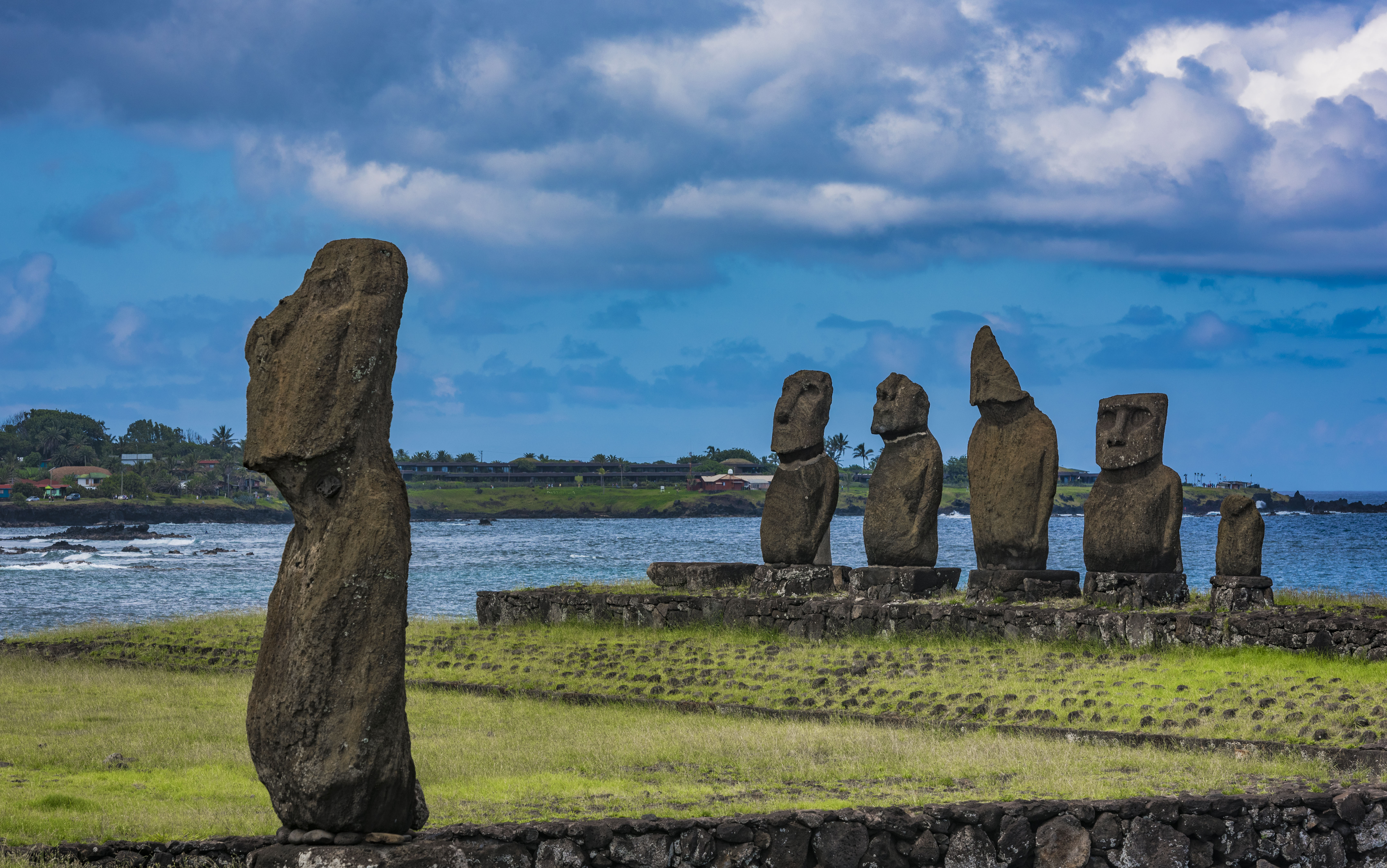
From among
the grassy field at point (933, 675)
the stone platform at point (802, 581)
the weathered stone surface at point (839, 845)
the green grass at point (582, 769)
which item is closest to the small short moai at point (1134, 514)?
the grassy field at point (933, 675)

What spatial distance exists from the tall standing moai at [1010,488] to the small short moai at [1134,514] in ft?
2.32

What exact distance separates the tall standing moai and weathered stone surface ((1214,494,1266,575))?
2075mm

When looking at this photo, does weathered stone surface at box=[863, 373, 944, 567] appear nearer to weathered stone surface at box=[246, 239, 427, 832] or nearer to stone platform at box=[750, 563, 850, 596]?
stone platform at box=[750, 563, 850, 596]

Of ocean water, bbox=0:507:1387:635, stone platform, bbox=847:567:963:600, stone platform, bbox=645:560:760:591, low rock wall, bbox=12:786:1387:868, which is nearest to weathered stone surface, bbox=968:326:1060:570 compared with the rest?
stone platform, bbox=847:567:963:600

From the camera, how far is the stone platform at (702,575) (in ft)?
70.9

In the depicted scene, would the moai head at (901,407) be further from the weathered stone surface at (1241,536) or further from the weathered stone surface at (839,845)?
the weathered stone surface at (839,845)

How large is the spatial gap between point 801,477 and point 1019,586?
3.95 meters

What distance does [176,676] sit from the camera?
1912 cm

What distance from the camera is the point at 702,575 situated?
856 inches

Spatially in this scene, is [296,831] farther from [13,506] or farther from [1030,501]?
[13,506]

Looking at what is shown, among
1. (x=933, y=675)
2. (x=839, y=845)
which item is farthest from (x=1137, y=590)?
(x=839, y=845)

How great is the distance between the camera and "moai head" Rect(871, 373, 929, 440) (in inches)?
771

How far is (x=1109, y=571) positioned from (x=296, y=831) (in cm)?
1261

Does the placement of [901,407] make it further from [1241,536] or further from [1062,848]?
[1062,848]
